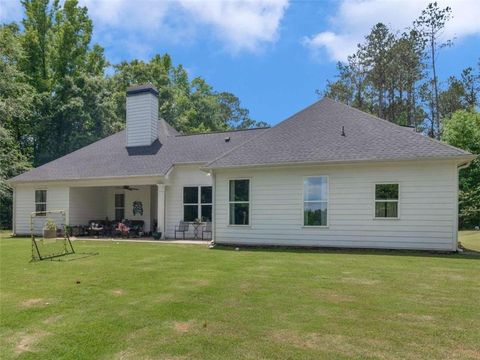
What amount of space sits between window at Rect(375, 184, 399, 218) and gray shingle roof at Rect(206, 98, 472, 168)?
957mm

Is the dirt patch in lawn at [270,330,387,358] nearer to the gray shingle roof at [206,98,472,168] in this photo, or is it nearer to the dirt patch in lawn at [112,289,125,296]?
the dirt patch in lawn at [112,289,125,296]

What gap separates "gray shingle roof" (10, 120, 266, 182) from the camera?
16.2 m

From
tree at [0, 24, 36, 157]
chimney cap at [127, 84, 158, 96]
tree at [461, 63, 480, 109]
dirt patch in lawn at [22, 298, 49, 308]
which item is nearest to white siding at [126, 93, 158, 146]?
chimney cap at [127, 84, 158, 96]

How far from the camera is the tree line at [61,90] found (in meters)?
26.2

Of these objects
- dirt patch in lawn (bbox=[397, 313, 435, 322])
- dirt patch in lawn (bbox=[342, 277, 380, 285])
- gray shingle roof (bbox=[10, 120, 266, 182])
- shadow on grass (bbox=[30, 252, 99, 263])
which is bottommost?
shadow on grass (bbox=[30, 252, 99, 263])

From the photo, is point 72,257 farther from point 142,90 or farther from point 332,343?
point 142,90

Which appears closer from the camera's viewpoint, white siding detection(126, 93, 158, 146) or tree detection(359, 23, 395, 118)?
white siding detection(126, 93, 158, 146)

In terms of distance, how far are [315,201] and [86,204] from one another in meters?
11.7

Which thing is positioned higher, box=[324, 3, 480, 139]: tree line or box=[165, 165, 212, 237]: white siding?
box=[324, 3, 480, 139]: tree line

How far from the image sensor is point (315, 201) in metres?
12.0

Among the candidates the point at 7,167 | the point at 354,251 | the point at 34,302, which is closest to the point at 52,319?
the point at 34,302

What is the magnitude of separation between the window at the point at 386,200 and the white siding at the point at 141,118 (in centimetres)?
1195

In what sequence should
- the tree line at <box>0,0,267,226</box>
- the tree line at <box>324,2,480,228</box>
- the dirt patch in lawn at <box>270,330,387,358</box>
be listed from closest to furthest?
the dirt patch in lawn at <box>270,330,387,358</box> < the tree line at <box>0,0,267,226</box> < the tree line at <box>324,2,480,228</box>

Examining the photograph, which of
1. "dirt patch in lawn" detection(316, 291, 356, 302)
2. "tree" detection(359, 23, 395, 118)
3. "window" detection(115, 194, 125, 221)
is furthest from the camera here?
"tree" detection(359, 23, 395, 118)
